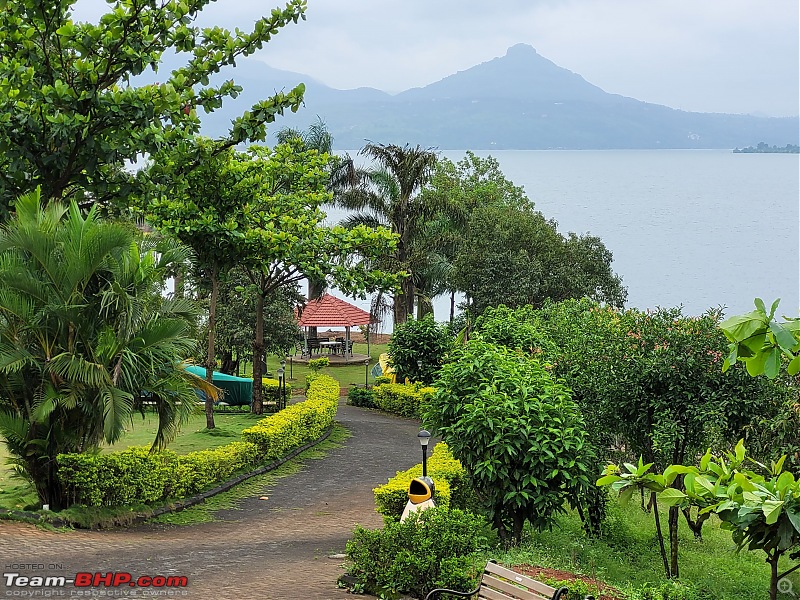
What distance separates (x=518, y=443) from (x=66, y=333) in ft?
19.6

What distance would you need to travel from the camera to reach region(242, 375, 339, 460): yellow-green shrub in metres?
16.6

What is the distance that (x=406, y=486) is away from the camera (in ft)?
34.4

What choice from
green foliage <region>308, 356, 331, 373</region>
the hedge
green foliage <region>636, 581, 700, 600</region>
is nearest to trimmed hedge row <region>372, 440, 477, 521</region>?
green foliage <region>636, 581, 700, 600</region>

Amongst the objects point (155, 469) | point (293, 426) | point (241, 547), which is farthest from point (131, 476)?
point (293, 426)

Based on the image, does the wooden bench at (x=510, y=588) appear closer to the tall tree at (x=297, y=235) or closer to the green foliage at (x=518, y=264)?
the tall tree at (x=297, y=235)

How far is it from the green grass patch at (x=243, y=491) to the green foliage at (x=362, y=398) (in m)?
6.57

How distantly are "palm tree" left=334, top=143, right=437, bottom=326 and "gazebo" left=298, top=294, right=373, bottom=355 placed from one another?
236 inches

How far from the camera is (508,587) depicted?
6410mm

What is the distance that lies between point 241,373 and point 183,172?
22712 millimetres

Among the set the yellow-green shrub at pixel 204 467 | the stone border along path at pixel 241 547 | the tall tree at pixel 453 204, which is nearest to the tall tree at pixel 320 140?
the tall tree at pixel 453 204

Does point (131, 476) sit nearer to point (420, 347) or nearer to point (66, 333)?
point (66, 333)

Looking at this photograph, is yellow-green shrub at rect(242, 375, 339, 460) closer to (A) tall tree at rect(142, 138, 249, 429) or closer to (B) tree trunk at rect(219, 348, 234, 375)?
(A) tall tree at rect(142, 138, 249, 429)

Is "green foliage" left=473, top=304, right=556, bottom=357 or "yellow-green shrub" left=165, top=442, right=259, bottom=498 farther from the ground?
"green foliage" left=473, top=304, right=556, bottom=357

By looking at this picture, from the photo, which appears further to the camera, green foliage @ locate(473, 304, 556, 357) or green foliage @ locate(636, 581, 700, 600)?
green foliage @ locate(473, 304, 556, 357)
